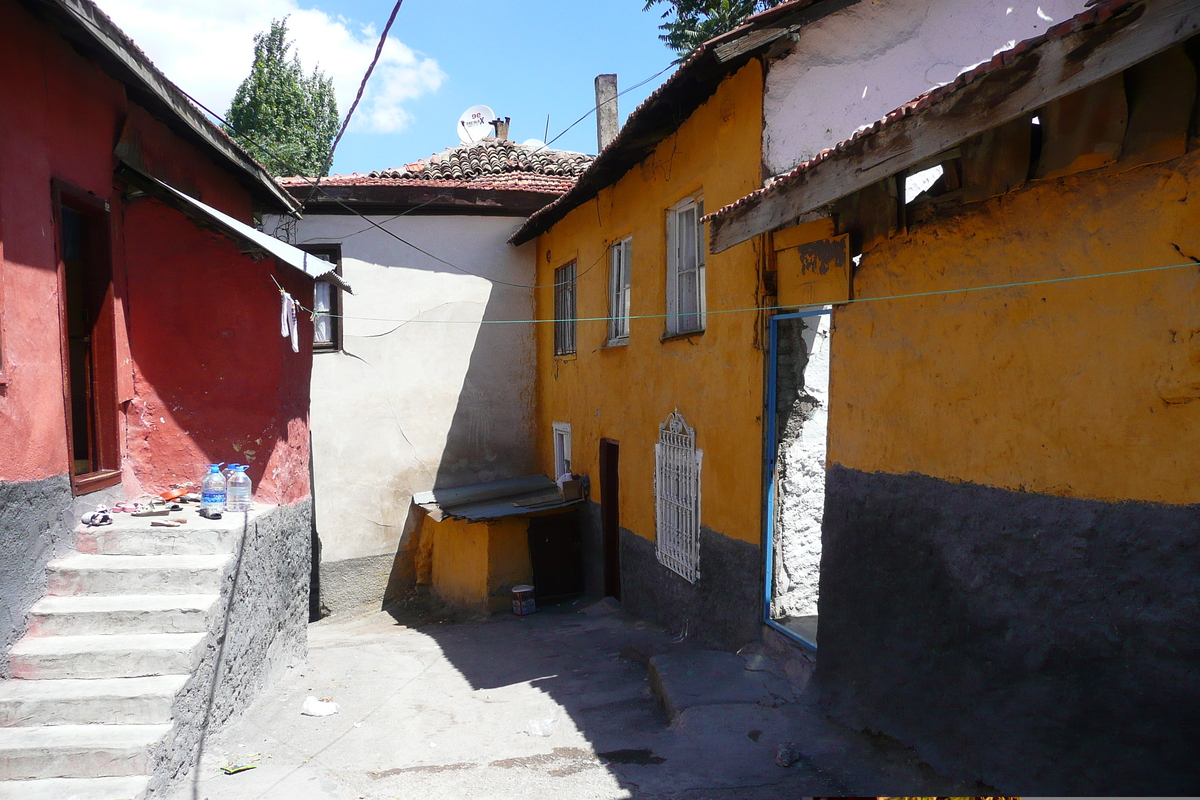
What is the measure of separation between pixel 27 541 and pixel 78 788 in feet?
4.88

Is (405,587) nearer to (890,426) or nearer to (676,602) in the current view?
(676,602)

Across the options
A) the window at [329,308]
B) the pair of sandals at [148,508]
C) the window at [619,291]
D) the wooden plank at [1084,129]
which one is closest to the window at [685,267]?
the window at [619,291]

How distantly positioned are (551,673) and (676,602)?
1.34 meters

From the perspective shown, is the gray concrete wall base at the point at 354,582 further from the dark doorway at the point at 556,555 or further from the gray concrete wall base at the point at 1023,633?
the gray concrete wall base at the point at 1023,633

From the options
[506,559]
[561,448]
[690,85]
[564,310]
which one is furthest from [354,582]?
[690,85]

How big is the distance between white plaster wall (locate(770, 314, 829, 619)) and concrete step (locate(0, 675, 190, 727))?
402 centimetres

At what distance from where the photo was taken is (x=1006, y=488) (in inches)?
140

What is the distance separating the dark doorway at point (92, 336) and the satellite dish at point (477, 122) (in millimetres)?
10234

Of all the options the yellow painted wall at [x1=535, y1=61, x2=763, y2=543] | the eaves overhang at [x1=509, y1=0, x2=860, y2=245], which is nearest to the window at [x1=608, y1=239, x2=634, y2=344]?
the yellow painted wall at [x1=535, y1=61, x2=763, y2=543]

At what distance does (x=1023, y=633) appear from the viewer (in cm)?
341

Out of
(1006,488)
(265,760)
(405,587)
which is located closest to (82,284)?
(265,760)

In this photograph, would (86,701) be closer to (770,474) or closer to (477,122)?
(770,474)

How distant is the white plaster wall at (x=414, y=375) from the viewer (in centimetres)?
1238

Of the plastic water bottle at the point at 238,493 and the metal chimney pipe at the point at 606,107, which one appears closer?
the plastic water bottle at the point at 238,493
